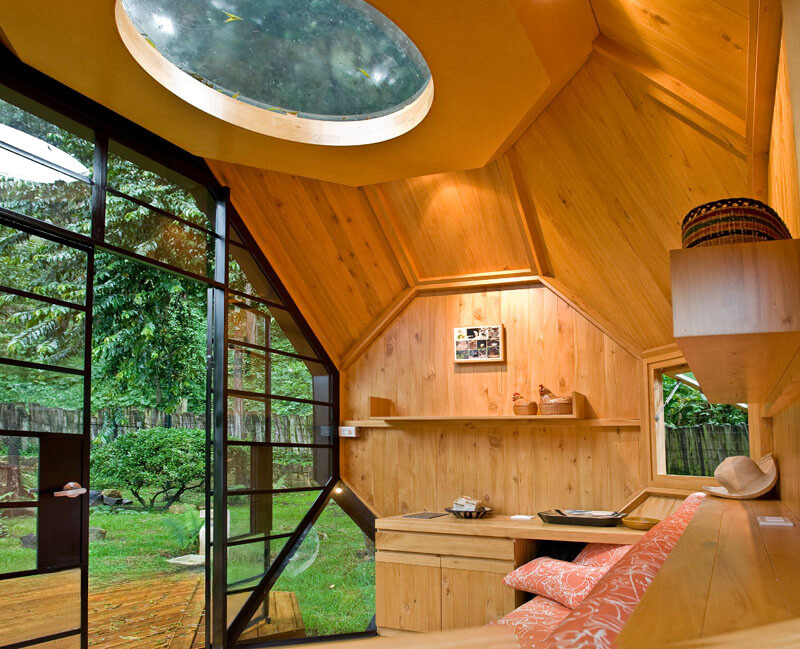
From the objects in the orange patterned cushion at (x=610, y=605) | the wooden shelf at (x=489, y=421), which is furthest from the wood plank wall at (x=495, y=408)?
the orange patterned cushion at (x=610, y=605)

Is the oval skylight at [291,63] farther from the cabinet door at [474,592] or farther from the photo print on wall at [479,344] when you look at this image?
the cabinet door at [474,592]

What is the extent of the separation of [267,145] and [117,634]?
13.3 feet

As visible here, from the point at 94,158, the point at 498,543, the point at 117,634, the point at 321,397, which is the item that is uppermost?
the point at 94,158

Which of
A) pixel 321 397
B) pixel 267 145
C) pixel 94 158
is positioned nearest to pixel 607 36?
pixel 267 145

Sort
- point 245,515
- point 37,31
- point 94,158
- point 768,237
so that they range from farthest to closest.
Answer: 1. point 245,515
2. point 94,158
3. point 37,31
4. point 768,237

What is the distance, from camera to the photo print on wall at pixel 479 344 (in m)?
5.05

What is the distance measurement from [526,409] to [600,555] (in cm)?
111

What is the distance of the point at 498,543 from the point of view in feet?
13.9

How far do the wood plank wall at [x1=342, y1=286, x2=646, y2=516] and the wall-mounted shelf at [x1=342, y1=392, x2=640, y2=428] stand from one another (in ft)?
0.18

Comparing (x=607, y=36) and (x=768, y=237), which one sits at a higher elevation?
(x=607, y=36)

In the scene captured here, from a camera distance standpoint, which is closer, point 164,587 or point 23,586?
point 23,586

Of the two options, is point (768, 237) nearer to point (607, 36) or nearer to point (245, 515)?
point (607, 36)

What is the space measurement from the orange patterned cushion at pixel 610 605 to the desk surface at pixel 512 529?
2094 mm

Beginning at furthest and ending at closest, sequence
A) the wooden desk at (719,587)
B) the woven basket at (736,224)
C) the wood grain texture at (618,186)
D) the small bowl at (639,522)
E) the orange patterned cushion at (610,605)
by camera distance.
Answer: the small bowl at (639,522) → the wood grain texture at (618,186) → the woven basket at (736,224) → the orange patterned cushion at (610,605) → the wooden desk at (719,587)
